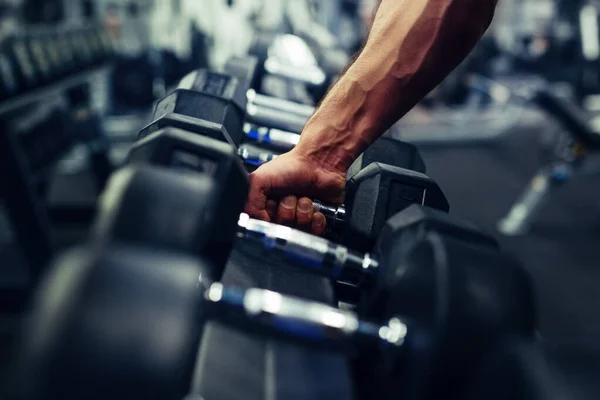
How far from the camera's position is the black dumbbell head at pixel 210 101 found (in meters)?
0.73

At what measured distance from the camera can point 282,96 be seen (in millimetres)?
1732

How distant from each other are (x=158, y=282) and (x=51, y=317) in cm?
7

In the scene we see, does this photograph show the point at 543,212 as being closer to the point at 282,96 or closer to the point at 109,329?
the point at 282,96

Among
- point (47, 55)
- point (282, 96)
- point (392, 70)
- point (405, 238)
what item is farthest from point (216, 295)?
point (47, 55)

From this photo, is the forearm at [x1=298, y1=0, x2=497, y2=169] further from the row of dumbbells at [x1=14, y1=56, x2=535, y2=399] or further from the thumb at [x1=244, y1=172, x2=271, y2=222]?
the row of dumbbells at [x1=14, y1=56, x2=535, y2=399]

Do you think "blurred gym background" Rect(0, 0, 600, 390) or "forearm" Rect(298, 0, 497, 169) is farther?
"blurred gym background" Rect(0, 0, 600, 390)

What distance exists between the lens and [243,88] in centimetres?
93

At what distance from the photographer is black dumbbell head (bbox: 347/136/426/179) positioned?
807 mm

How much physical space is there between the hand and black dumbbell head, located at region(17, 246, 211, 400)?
1.23 ft

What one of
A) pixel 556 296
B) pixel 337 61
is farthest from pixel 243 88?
pixel 556 296

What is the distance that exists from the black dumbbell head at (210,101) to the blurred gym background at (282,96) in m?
0.67

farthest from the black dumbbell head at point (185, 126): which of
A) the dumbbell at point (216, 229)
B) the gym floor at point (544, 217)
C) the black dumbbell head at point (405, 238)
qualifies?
the gym floor at point (544, 217)

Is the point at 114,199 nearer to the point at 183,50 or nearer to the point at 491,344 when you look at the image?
the point at 491,344

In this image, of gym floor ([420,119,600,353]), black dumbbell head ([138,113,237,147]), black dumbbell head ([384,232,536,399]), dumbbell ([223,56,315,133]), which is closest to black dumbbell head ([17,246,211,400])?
black dumbbell head ([384,232,536,399])
